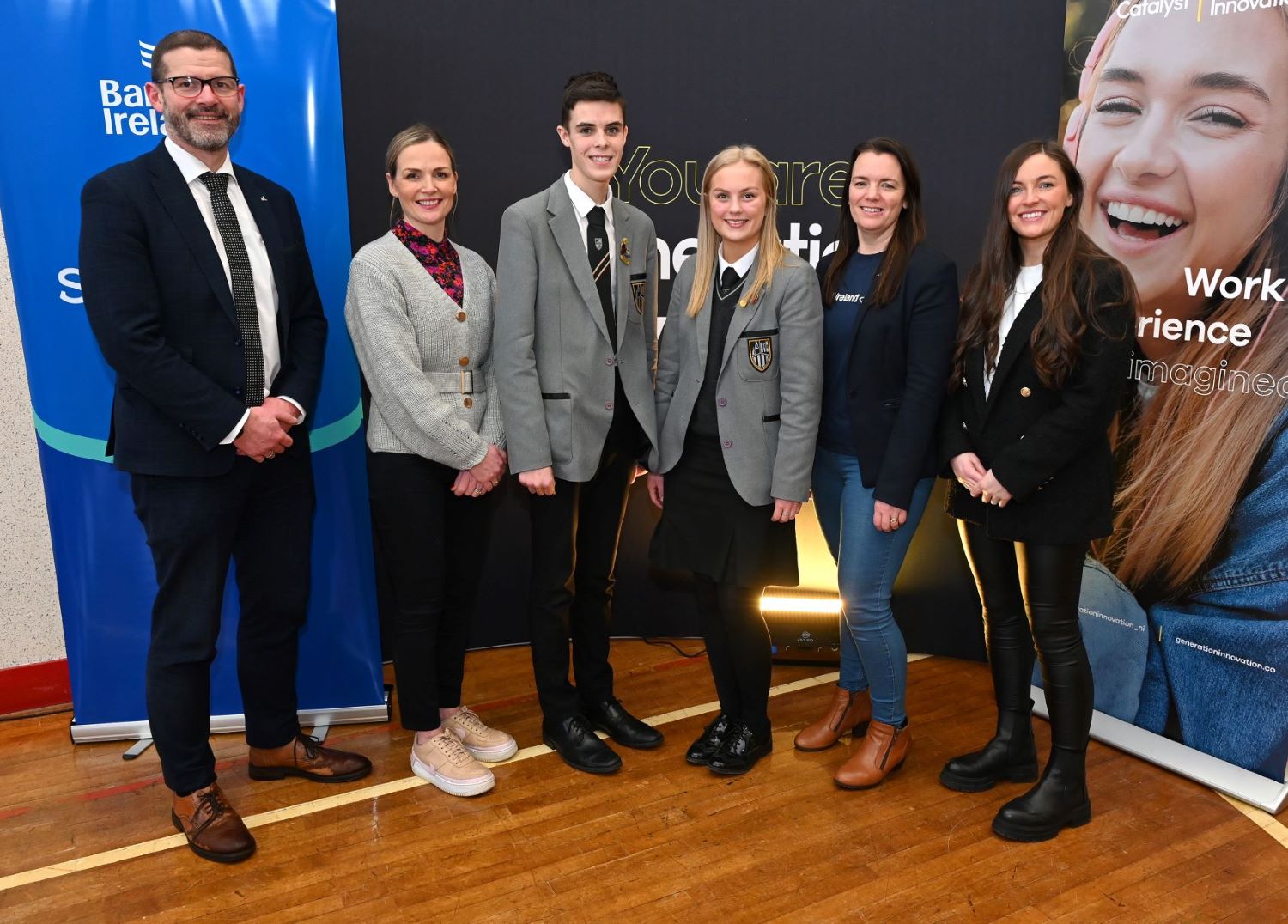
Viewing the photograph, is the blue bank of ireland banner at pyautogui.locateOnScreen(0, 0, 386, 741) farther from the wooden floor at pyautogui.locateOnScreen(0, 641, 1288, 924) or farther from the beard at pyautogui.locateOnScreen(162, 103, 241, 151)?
the beard at pyautogui.locateOnScreen(162, 103, 241, 151)

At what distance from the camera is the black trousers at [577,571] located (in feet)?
8.75

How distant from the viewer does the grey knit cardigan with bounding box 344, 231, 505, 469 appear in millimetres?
2441

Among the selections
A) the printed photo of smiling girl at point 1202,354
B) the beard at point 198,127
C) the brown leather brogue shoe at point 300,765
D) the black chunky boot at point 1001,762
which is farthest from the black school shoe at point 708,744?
the beard at point 198,127

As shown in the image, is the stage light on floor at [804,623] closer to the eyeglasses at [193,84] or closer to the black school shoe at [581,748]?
the black school shoe at [581,748]

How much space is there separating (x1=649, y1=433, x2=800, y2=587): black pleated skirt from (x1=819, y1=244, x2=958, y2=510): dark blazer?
0.32 metres

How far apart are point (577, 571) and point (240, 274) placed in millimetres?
1242

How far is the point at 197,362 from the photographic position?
2.32 m

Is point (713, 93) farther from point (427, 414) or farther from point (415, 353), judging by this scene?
point (427, 414)

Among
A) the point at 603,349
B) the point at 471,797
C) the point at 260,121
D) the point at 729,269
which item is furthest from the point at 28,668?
the point at 729,269

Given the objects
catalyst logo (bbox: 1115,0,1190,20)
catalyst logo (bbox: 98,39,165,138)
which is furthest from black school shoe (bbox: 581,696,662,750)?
catalyst logo (bbox: 1115,0,1190,20)

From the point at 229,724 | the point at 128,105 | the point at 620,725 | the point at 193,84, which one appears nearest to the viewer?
the point at 193,84

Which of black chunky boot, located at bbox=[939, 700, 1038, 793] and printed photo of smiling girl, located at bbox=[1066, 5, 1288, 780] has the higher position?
printed photo of smiling girl, located at bbox=[1066, 5, 1288, 780]

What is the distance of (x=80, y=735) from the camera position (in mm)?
3023

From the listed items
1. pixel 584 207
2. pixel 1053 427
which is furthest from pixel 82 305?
pixel 1053 427
